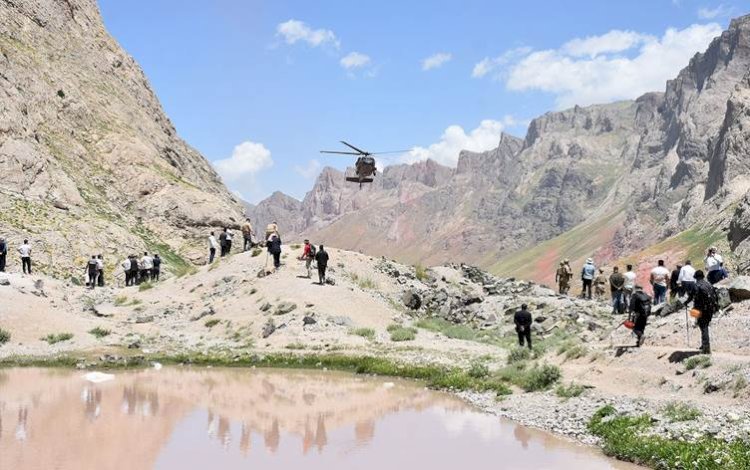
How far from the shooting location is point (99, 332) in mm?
36719

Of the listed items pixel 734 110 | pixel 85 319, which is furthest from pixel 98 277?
pixel 734 110

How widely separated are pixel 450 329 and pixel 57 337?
786 inches

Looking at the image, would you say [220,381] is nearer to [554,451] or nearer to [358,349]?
[358,349]

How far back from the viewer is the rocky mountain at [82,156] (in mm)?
52300

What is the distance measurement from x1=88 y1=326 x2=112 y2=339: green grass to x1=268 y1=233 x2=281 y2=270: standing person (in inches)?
432

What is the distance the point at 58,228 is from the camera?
50.9 metres

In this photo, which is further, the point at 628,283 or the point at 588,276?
the point at 588,276

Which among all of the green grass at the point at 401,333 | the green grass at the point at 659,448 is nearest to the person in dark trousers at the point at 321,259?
the green grass at the point at 401,333

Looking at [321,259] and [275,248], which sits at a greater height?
[275,248]

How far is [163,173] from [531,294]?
1459 inches

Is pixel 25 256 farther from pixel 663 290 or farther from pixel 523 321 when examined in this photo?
pixel 663 290

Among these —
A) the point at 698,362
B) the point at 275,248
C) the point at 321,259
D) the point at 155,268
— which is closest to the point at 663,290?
the point at 698,362

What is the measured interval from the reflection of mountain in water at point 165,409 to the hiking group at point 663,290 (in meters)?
6.90

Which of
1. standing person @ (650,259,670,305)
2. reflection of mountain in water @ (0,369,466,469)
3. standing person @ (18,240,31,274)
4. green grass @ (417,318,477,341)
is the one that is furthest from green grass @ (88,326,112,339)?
standing person @ (650,259,670,305)
